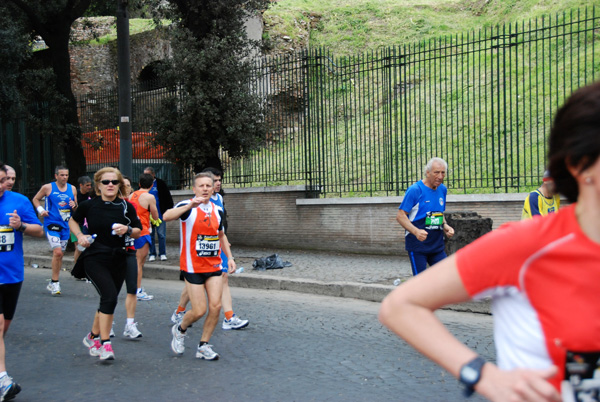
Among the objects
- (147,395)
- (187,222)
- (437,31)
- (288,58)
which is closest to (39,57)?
(288,58)

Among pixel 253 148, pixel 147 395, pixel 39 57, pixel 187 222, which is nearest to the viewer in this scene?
pixel 147 395

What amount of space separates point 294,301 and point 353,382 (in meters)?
4.13

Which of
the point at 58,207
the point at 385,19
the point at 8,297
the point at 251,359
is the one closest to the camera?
the point at 8,297

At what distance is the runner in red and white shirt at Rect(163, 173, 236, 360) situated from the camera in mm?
6250

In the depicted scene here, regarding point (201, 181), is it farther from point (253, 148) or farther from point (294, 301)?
point (253, 148)

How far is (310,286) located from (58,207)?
4725mm

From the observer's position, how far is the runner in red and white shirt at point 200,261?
246 inches

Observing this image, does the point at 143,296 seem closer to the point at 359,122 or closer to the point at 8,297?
the point at 8,297

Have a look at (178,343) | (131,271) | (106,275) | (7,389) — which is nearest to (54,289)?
(131,271)

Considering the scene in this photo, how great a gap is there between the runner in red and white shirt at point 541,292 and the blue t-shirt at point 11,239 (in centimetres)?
464

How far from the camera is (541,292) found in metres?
1.59

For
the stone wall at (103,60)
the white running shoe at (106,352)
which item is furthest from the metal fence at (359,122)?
the stone wall at (103,60)

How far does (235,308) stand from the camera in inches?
352

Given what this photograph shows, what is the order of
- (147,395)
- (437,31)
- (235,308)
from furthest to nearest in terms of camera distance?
(437,31) → (235,308) → (147,395)
